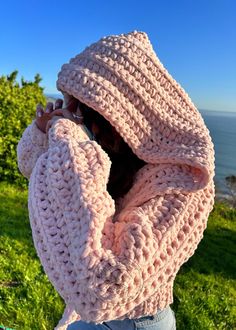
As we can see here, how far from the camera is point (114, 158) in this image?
1892mm

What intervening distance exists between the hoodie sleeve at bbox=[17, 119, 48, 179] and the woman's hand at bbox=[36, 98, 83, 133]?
38mm

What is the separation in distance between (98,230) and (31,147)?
33.6 inches

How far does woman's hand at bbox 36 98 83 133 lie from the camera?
6.04 feet

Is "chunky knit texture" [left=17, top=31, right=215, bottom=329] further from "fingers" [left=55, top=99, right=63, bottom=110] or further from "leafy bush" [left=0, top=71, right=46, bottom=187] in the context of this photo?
"leafy bush" [left=0, top=71, right=46, bottom=187]

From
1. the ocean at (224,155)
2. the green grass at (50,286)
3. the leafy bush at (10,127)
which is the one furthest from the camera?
the ocean at (224,155)

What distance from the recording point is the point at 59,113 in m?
1.90

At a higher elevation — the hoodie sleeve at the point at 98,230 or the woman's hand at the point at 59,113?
the woman's hand at the point at 59,113

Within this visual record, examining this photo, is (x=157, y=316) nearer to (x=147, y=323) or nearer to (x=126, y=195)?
(x=147, y=323)

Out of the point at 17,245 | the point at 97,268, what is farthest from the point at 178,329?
the point at 97,268

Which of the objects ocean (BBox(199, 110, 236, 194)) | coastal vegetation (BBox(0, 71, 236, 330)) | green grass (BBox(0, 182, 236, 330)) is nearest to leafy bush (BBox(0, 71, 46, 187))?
coastal vegetation (BBox(0, 71, 236, 330))

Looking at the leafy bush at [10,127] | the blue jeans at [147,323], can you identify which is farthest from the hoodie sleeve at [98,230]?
the leafy bush at [10,127]

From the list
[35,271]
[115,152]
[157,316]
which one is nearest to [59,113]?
[115,152]

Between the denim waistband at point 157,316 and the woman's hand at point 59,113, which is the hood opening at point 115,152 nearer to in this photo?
the woman's hand at point 59,113

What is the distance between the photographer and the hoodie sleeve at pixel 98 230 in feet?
4.61
